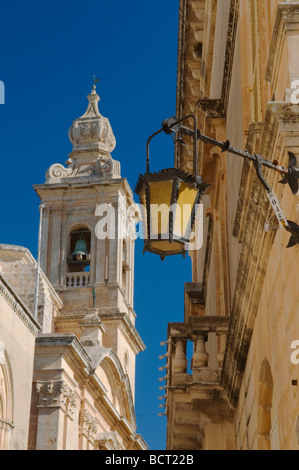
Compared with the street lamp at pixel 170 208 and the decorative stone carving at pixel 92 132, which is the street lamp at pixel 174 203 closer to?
the street lamp at pixel 170 208

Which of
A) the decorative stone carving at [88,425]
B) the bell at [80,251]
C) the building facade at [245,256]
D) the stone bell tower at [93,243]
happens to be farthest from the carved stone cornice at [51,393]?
the bell at [80,251]

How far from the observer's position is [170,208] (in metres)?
6.13

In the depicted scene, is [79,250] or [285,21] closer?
[285,21]

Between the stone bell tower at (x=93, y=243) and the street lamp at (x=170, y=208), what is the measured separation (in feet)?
112

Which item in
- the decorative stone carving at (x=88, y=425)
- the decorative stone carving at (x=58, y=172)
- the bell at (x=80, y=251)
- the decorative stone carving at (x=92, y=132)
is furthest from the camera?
the decorative stone carving at (x=92, y=132)

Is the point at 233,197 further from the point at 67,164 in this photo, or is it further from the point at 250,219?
the point at 67,164

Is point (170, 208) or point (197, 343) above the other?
point (197, 343)

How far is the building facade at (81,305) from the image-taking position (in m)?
25.1

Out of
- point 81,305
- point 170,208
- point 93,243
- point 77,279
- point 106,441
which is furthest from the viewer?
point 93,243

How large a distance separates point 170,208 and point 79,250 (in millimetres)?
37389

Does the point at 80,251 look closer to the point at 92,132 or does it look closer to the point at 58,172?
the point at 58,172

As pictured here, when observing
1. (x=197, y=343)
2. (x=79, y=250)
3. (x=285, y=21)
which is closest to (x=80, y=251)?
(x=79, y=250)

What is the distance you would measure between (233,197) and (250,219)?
430cm

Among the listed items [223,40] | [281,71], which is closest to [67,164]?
[223,40]
